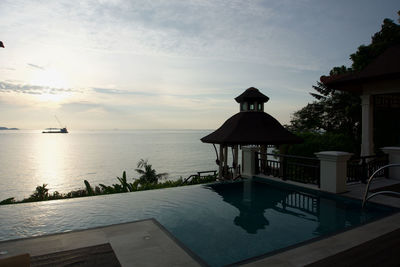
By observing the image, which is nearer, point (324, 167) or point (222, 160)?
point (324, 167)

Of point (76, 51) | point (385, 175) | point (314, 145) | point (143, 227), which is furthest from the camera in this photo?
point (314, 145)

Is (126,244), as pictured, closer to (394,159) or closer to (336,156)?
(336,156)

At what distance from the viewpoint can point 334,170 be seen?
9.28 metres

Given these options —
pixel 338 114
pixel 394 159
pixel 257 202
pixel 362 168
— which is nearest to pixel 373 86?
pixel 394 159

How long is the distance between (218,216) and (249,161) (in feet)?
19.8

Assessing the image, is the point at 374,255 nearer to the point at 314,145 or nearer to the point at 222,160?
the point at 222,160

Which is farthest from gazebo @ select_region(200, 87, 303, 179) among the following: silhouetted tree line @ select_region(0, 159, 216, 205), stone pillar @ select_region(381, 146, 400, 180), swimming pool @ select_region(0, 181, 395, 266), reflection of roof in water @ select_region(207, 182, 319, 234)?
stone pillar @ select_region(381, 146, 400, 180)

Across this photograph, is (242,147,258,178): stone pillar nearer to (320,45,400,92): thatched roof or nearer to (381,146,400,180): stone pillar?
(320,45,400,92): thatched roof

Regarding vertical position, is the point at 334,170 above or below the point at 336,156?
below

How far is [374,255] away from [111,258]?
4.55 meters

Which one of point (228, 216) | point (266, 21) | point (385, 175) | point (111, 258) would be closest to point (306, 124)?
point (266, 21)

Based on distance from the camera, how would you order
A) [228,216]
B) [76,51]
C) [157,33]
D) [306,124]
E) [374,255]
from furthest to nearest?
[306,124], [76,51], [157,33], [228,216], [374,255]

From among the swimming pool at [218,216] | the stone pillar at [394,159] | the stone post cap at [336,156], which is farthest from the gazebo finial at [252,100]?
the stone post cap at [336,156]

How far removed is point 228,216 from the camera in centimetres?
774
